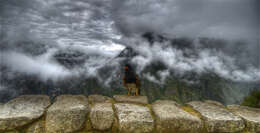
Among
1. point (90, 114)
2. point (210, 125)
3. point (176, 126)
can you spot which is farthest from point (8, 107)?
point (210, 125)

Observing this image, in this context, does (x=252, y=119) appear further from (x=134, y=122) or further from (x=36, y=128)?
(x=36, y=128)

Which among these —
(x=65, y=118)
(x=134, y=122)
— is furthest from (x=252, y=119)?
(x=65, y=118)

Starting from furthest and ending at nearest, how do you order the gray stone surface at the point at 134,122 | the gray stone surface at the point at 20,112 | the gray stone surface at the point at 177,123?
Result: the gray stone surface at the point at 177,123 < the gray stone surface at the point at 134,122 < the gray stone surface at the point at 20,112

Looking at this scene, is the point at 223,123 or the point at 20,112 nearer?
the point at 20,112

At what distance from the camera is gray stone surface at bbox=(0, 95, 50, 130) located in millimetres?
2324

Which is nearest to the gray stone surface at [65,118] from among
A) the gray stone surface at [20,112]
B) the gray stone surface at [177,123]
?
the gray stone surface at [20,112]

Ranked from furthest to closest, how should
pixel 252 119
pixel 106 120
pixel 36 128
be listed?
pixel 252 119
pixel 106 120
pixel 36 128

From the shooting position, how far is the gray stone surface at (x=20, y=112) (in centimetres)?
232

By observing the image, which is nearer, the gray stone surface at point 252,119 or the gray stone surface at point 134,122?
the gray stone surface at point 134,122

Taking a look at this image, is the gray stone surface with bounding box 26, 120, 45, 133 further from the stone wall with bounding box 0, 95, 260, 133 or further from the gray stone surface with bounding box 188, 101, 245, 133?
the gray stone surface with bounding box 188, 101, 245, 133

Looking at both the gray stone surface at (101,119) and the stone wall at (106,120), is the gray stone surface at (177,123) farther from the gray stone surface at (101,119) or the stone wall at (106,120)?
the gray stone surface at (101,119)

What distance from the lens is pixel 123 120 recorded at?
8.36 ft

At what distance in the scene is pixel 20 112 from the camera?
8.26 feet

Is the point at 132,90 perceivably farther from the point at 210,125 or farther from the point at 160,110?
the point at 210,125
